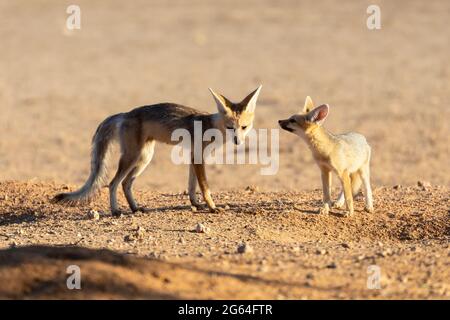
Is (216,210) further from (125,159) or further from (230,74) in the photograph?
(230,74)

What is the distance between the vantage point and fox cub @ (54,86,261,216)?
358 inches

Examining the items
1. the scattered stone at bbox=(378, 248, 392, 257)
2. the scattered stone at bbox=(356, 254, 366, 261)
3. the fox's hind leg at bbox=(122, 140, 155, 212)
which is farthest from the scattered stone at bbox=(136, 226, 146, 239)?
the scattered stone at bbox=(378, 248, 392, 257)

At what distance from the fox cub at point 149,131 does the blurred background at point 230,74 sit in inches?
165

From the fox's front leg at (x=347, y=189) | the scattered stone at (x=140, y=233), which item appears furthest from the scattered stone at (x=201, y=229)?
the fox's front leg at (x=347, y=189)

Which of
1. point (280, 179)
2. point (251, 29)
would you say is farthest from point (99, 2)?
point (280, 179)

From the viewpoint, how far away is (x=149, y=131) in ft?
30.4

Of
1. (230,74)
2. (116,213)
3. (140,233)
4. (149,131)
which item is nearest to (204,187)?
(149,131)

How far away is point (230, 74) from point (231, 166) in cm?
820

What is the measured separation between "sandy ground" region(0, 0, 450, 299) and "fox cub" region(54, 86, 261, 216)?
0.32 meters

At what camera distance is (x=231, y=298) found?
6.03m

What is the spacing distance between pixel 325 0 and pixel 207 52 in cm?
1098

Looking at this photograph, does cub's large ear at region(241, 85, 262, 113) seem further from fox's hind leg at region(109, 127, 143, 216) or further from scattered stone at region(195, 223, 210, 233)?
scattered stone at region(195, 223, 210, 233)

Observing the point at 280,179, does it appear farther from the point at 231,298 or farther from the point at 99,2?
the point at 99,2
